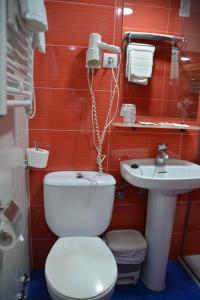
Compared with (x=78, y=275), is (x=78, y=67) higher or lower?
higher

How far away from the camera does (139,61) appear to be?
5.29 ft

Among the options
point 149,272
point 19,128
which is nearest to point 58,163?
point 19,128

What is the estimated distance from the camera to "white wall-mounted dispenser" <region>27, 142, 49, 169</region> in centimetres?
149

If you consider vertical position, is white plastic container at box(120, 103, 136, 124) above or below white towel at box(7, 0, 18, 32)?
below

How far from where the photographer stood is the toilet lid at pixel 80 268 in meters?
1.09

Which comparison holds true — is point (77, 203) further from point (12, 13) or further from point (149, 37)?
point (149, 37)

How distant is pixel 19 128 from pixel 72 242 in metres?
0.77

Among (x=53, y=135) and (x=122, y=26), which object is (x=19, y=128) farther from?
(x=122, y=26)

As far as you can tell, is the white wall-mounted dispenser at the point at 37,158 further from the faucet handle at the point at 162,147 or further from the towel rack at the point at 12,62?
the faucet handle at the point at 162,147

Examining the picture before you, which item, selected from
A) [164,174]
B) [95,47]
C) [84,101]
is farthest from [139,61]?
[164,174]

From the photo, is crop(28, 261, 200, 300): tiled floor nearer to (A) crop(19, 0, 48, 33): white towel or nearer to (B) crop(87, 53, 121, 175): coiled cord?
(B) crop(87, 53, 121, 175): coiled cord

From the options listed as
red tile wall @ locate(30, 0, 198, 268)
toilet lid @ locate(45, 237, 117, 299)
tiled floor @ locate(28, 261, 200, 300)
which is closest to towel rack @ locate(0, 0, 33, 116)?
red tile wall @ locate(30, 0, 198, 268)

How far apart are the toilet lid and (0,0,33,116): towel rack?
0.86m

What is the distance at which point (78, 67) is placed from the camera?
156cm
